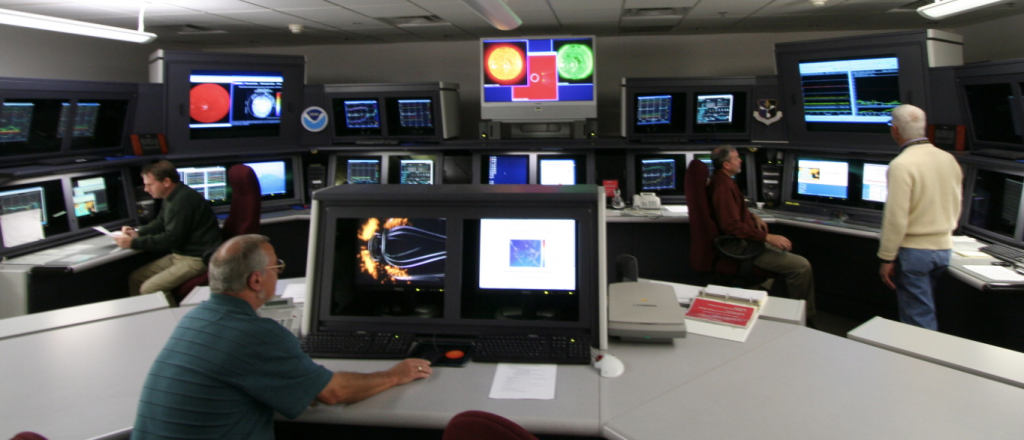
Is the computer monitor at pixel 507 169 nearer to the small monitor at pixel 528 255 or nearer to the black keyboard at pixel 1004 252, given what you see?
the small monitor at pixel 528 255

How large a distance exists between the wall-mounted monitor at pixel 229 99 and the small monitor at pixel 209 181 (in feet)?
0.56

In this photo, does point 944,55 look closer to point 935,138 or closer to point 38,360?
point 935,138

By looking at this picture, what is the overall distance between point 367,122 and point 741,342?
3842 mm

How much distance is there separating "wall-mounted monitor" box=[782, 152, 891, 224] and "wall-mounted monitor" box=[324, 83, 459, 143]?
9.07 ft

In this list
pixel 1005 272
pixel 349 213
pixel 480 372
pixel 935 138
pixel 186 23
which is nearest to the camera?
pixel 480 372

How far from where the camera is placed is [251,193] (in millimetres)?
3707

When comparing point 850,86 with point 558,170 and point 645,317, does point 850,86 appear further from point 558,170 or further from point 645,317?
point 645,317

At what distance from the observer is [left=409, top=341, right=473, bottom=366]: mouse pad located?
176cm

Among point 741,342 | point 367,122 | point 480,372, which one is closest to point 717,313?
point 741,342

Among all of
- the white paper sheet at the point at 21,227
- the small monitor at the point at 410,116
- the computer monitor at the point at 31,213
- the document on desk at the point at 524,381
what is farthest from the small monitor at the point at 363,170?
the document on desk at the point at 524,381

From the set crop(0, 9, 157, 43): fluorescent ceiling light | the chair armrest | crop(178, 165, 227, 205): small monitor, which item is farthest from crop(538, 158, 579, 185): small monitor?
crop(0, 9, 157, 43): fluorescent ceiling light

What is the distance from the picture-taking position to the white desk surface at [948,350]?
5.30ft

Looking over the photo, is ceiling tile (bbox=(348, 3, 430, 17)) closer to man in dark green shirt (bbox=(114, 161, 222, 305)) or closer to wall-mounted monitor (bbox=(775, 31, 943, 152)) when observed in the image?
man in dark green shirt (bbox=(114, 161, 222, 305))

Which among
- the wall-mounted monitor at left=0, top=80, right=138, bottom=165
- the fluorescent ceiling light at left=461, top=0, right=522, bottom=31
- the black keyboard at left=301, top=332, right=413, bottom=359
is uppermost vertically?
the fluorescent ceiling light at left=461, top=0, right=522, bottom=31
